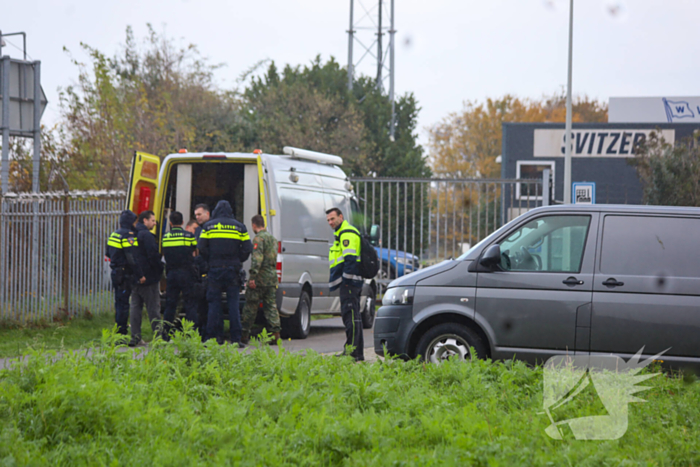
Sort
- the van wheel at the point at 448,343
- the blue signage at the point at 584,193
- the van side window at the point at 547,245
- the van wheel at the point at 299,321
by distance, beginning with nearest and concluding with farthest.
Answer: the van side window at the point at 547,245, the van wheel at the point at 448,343, the van wheel at the point at 299,321, the blue signage at the point at 584,193

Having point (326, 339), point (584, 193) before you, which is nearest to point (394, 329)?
point (326, 339)

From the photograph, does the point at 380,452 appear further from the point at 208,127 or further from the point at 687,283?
the point at 208,127

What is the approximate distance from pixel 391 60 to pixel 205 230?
29115 mm

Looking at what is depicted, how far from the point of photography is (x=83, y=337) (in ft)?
33.6

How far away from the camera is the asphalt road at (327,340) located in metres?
9.51

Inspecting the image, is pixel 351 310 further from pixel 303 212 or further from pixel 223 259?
pixel 303 212

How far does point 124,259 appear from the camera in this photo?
380 inches

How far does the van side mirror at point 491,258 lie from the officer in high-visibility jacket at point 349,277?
6.60 feet

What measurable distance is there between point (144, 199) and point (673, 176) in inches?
554

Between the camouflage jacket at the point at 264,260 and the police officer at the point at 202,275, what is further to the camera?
the camouflage jacket at the point at 264,260

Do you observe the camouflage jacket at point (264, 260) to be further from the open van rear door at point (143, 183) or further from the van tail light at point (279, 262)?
the open van rear door at point (143, 183)

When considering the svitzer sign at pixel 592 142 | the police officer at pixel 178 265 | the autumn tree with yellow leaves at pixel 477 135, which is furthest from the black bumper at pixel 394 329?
the autumn tree with yellow leaves at pixel 477 135

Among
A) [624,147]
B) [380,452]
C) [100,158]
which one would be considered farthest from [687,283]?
[624,147]

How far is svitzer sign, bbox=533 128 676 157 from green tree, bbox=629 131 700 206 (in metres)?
6.27
